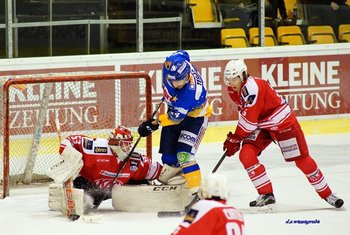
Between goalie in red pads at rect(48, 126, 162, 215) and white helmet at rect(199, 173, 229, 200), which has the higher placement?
white helmet at rect(199, 173, 229, 200)

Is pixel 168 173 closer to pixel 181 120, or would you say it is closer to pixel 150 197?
pixel 150 197

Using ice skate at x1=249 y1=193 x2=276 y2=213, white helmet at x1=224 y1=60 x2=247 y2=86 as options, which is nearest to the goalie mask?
white helmet at x1=224 y1=60 x2=247 y2=86

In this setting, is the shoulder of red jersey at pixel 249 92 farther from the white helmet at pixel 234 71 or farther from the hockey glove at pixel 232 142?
the hockey glove at pixel 232 142

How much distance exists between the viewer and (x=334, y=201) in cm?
763

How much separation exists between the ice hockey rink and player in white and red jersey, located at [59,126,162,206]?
18cm

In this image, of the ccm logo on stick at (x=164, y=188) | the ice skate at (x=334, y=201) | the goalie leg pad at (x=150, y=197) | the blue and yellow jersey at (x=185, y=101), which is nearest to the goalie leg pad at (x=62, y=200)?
the goalie leg pad at (x=150, y=197)

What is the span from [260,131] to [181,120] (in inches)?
21.9

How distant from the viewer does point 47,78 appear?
8.16 m

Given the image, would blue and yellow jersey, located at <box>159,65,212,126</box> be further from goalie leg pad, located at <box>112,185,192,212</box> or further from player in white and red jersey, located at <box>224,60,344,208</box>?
goalie leg pad, located at <box>112,185,192,212</box>

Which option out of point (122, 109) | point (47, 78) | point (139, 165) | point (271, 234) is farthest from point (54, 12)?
point (271, 234)

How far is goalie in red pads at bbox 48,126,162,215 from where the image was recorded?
7.30m

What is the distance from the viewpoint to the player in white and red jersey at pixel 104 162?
7383 millimetres

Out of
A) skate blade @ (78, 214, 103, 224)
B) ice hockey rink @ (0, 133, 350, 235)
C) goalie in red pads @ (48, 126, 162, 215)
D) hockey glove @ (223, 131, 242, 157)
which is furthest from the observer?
hockey glove @ (223, 131, 242, 157)

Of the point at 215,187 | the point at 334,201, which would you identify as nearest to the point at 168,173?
the point at 334,201
